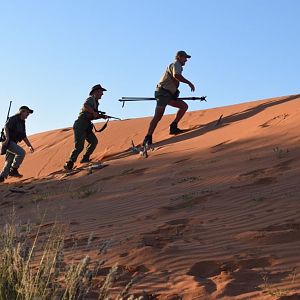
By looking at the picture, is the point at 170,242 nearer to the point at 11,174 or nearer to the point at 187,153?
the point at 187,153

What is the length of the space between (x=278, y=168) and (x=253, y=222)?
2.08 meters

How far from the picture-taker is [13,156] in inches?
458

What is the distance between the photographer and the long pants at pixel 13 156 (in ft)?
37.0

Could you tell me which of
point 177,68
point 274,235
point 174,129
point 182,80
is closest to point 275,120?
point 182,80

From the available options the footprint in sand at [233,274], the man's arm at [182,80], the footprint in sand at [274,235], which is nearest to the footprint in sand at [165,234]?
the footprint in sand at [274,235]

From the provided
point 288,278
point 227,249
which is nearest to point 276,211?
point 227,249

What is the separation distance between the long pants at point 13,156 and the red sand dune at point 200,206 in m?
0.37

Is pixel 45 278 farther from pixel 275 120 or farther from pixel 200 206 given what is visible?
pixel 275 120

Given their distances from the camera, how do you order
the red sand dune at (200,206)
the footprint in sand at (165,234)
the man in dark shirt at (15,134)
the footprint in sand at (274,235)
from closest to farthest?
1. the red sand dune at (200,206)
2. the footprint in sand at (274,235)
3. the footprint in sand at (165,234)
4. the man in dark shirt at (15,134)

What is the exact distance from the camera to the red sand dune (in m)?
3.93

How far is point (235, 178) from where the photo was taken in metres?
7.30

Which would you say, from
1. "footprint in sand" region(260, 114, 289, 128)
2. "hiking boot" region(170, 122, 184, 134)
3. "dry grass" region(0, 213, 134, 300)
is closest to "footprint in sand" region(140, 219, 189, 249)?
"dry grass" region(0, 213, 134, 300)

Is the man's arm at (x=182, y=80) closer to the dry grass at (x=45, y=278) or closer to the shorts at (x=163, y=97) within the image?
the shorts at (x=163, y=97)

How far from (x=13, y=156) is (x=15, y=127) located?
642 mm
